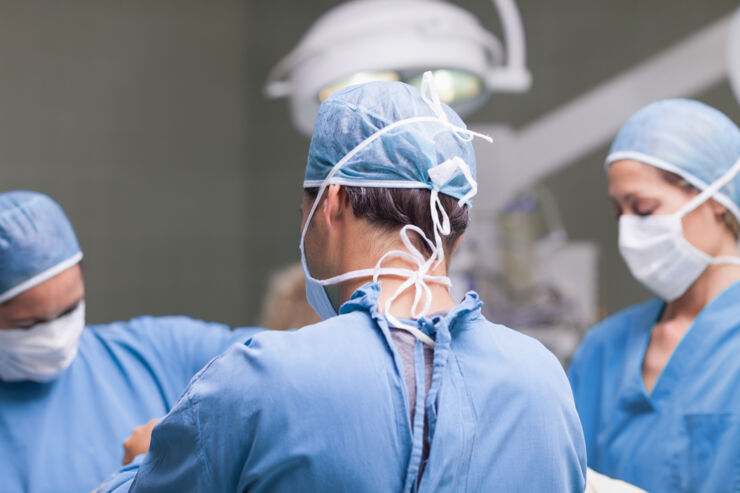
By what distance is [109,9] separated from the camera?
2930mm

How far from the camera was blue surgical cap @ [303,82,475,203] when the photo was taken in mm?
931

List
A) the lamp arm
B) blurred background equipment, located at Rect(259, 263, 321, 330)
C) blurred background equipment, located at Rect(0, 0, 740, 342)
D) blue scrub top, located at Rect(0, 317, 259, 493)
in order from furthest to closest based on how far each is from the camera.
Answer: blurred background equipment, located at Rect(0, 0, 740, 342)
blurred background equipment, located at Rect(259, 263, 321, 330)
the lamp arm
blue scrub top, located at Rect(0, 317, 259, 493)

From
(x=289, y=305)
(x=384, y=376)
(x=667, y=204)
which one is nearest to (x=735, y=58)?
(x=667, y=204)

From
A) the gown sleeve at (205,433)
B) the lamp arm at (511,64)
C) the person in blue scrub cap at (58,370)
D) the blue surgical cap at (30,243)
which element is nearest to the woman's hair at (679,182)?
the lamp arm at (511,64)

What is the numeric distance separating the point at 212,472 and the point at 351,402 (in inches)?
7.0

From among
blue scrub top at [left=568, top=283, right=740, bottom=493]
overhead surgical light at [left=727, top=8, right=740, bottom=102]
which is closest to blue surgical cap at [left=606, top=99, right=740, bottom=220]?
blue scrub top at [left=568, top=283, right=740, bottom=493]

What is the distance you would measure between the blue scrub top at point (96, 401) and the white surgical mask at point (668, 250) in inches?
35.6

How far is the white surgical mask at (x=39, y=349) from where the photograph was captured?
4.79ft

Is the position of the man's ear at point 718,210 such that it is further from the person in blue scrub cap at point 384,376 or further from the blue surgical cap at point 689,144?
the person in blue scrub cap at point 384,376

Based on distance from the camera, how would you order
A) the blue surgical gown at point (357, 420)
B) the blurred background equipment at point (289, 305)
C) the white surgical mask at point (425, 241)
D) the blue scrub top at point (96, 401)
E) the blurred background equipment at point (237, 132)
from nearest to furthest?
the blue surgical gown at point (357, 420), the white surgical mask at point (425, 241), the blue scrub top at point (96, 401), the blurred background equipment at point (289, 305), the blurred background equipment at point (237, 132)

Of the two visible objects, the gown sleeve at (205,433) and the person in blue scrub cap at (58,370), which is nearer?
the gown sleeve at (205,433)

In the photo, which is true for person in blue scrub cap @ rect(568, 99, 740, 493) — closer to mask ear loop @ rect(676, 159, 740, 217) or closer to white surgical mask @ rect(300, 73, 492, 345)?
mask ear loop @ rect(676, 159, 740, 217)

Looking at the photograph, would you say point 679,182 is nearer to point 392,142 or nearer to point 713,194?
point 713,194

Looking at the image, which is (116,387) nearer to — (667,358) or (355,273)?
(355,273)
